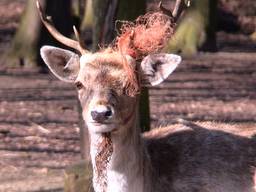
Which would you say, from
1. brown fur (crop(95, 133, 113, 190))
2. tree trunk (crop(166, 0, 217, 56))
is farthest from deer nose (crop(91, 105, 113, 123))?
tree trunk (crop(166, 0, 217, 56))

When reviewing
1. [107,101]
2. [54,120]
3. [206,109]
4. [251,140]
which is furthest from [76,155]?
[107,101]

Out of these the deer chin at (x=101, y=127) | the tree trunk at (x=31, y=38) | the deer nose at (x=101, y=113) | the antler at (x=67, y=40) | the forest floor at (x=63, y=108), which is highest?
the antler at (x=67, y=40)

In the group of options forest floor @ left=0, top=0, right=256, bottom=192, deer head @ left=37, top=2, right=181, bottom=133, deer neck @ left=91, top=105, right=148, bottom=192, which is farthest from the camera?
forest floor @ left=0, top=0, right=256, bottom=192

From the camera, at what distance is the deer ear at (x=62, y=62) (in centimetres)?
728

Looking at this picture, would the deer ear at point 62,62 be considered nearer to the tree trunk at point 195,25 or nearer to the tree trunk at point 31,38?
the tree trunk at point 31,38

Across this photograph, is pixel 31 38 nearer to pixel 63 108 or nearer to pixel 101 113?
pixel 63 108

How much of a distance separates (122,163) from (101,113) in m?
0.70

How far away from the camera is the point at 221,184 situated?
24.3 ft

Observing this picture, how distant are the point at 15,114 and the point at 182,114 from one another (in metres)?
2.73

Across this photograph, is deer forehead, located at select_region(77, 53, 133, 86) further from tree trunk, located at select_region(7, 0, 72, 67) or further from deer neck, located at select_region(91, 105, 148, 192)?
tree trunk, located at select_region(7, 0, 72, 67)

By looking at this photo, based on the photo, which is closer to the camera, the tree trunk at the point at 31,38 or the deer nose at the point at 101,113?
the deer nose at the point at 101,113

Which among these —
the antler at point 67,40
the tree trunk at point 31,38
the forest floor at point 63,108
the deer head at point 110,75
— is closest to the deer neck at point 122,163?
the deer head at point 110,75

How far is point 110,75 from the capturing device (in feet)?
22.8

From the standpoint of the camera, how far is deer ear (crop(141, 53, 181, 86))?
7191mm
